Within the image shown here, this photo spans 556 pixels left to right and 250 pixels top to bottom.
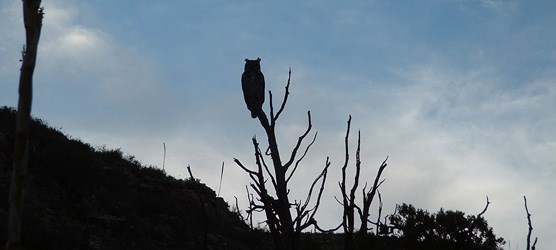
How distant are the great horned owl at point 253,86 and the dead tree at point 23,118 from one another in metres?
2.84

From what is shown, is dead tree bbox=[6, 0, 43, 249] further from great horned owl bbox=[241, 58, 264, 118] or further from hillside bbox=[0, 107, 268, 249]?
hillside bbox=[0, 107, 268, 249]

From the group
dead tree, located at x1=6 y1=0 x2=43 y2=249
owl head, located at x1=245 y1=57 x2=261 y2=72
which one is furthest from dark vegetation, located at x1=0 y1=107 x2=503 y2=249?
dead tree, located at x1=6 y1=0 x2=43 y2=249

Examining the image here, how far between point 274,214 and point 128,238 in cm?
1570

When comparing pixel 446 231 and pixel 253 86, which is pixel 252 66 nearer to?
pixel 253 86

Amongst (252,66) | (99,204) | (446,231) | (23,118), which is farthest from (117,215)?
(23,118)

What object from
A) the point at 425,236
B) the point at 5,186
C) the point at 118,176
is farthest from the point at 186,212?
the point at 425,236

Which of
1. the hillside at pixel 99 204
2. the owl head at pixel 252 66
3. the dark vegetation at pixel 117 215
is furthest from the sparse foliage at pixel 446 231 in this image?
the owl head at pixel 252 66

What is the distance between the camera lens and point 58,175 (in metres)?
21.0

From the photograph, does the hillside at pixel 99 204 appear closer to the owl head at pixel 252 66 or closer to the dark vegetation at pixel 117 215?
the dark vegetation at pixel 117 215

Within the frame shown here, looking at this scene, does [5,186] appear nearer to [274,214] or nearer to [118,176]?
[118,176]

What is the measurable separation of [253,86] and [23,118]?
3500mm

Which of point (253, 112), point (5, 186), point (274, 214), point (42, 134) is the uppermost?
point (42, 134)

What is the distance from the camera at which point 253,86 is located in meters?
5.37

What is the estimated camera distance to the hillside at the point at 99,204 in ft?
56.1
